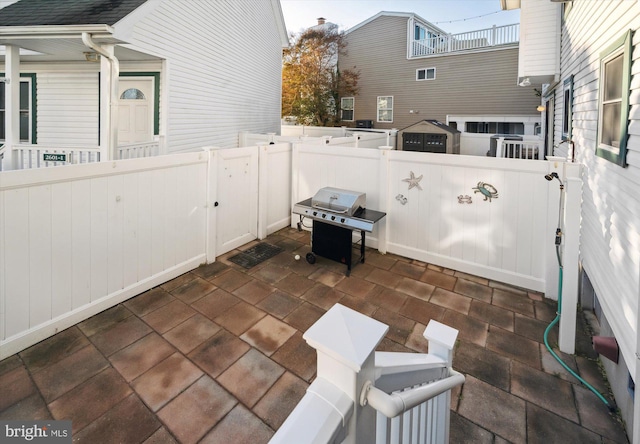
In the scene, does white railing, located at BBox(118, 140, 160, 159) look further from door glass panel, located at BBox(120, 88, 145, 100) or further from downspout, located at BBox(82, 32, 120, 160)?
door glass panel, located at BBox(120, 88, 145, 100)

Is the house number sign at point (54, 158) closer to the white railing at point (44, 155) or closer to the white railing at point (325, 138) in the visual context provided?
the white railing at point (44, 155)

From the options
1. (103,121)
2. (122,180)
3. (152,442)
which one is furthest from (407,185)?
(103,121)

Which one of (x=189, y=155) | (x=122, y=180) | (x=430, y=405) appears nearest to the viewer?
(x=430, y=405)

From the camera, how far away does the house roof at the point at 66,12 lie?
18.9 feet

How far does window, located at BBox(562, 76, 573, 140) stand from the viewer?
5793 mm

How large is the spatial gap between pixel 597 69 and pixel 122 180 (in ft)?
18.3

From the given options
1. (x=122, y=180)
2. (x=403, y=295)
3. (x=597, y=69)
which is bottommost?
(x=403, y=295)

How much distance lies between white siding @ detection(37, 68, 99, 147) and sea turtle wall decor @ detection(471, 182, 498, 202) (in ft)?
25.8

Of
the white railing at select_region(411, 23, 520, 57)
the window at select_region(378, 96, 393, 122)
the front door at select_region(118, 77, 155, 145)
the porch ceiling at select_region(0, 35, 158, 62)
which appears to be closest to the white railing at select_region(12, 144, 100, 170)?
the front door at select_region(118, 77, 155, 145)

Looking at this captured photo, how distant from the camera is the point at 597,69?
403 cm

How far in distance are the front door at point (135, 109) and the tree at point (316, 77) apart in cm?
1133

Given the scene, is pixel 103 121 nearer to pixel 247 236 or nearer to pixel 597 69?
pixel 247 236

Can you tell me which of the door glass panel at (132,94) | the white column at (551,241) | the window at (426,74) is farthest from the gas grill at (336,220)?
the window at (426,74)

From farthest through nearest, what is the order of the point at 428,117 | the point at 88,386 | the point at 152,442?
the point at 428,117 < the point at 88,386 < the point at 152,442
